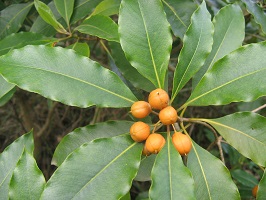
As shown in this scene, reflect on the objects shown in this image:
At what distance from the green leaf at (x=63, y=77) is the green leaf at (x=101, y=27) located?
15 cm

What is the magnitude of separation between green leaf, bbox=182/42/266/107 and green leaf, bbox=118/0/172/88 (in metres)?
0.13

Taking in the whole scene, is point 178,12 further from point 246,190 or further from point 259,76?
point 246,190

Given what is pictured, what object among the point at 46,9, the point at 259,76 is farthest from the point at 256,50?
the point at 46,9

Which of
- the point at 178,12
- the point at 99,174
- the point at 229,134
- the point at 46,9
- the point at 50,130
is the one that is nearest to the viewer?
the point at 99,174

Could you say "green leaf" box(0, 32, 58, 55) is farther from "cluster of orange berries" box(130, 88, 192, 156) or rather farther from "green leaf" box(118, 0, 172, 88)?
"cluster of orange berries" box(130, 88, 192, 156)

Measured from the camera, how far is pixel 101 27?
1146mm

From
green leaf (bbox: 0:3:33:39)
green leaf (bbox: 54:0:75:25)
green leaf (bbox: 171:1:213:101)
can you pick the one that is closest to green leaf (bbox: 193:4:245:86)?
green leaf (bbox: 171:1:213:101)

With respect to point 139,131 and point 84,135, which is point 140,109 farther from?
point 84,135

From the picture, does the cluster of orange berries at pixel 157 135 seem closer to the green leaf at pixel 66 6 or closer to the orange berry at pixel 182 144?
the orange berry at pixel 182 144

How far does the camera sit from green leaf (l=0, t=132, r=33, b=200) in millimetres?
1039

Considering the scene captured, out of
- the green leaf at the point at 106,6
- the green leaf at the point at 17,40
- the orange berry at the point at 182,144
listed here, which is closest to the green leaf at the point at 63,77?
the orange berry at the point at 182,144

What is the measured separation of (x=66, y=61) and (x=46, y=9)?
0.29 metres

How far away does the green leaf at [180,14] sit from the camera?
1263 mm

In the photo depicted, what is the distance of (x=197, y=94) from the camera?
1.00 meters
